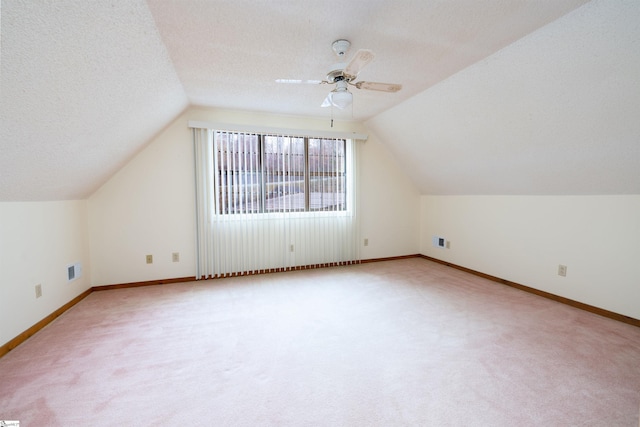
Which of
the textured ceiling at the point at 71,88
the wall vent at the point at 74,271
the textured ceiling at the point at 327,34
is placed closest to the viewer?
the textured ceiling at the point at 71,88

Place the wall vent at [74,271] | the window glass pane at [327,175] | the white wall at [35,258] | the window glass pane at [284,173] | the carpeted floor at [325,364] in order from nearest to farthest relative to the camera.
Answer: the carpeted floor at [325,364], the white wall at [35,258], the wall vent at [74,271], the window glass pane at [284,173], the window glass pane at [327,175]

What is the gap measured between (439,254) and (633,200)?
101 inches

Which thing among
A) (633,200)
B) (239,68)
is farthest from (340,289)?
(633,200)

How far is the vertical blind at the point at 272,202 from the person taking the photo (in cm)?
381

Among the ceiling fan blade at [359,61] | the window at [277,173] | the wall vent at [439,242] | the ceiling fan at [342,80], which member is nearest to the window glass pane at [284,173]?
the window at [277,173]

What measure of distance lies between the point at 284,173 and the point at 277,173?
0.11 metres

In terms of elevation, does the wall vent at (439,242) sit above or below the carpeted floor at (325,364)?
above

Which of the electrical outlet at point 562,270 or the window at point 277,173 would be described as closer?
the electrical outlet at point 562,270

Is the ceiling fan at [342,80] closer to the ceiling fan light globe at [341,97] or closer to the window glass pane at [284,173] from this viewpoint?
the ceiling fan light globe at [341,97]

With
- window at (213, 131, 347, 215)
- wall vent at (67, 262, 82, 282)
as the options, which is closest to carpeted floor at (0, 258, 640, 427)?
wall vent at (67, 262, 82, 282)

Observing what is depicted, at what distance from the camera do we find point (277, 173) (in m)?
4.12

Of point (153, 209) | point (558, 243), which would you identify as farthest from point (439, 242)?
point (153, 209)

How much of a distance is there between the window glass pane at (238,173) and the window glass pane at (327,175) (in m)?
0.87

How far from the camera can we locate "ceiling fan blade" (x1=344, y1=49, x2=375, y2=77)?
1.78 meters
